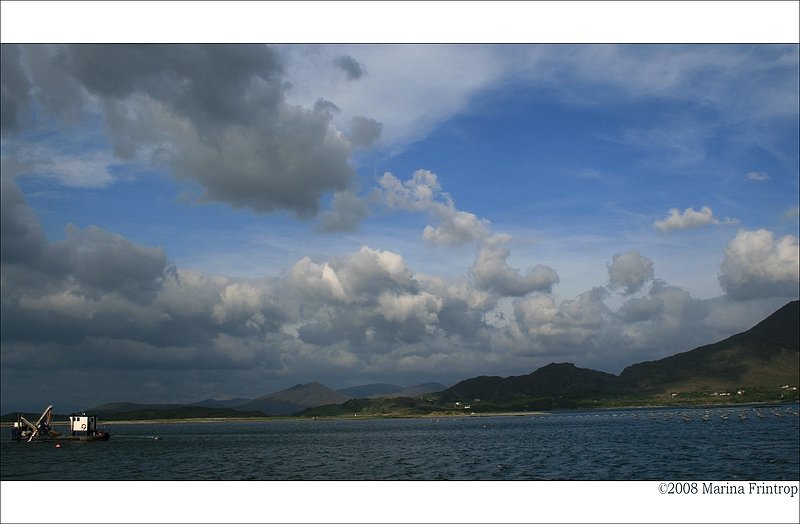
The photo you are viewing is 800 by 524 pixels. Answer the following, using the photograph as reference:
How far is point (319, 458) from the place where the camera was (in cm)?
12569

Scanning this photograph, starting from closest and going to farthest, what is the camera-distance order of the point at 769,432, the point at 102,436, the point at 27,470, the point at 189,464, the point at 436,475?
the point at 436,475
the point at 27,470
the point at 189,464
the point at 769,432
the point at 102,436

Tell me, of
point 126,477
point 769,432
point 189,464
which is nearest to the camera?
point 126,477

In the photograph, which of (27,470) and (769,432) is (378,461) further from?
(769,432)

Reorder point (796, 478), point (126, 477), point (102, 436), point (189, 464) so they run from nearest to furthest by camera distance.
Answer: point (796, 478) < point (126, 477) < point (189, 464) < point (102, 436)

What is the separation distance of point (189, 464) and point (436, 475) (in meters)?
57.3

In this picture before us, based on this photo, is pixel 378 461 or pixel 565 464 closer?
pixel 565 464

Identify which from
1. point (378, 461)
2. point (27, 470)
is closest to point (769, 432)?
point (378, 461)

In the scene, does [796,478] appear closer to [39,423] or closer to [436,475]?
[436,475]

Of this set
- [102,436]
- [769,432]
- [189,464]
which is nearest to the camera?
[189,464]

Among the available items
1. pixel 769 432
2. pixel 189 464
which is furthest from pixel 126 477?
pixel 769 432

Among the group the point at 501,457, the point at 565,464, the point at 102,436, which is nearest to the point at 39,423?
the point at 102,436

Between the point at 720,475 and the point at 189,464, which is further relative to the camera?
the point at 189,464

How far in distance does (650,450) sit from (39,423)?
181 metres

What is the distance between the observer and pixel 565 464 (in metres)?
97.6
